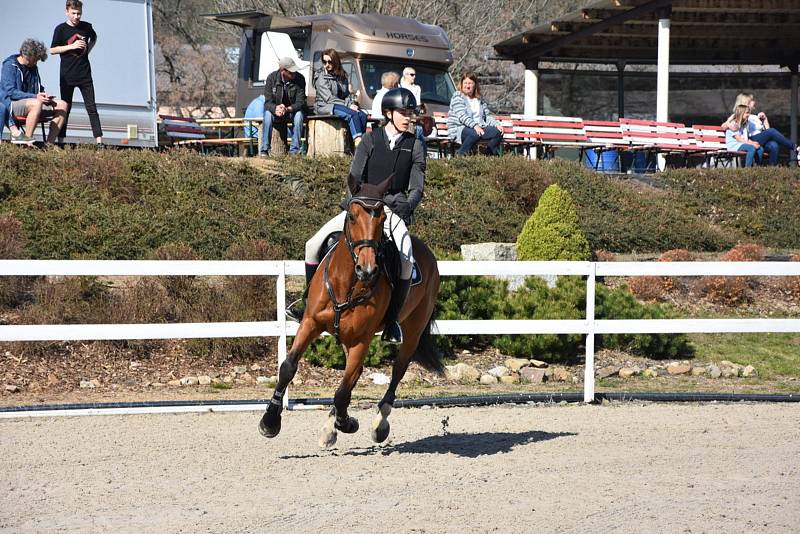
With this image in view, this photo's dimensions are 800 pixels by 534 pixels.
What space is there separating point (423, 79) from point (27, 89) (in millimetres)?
9388

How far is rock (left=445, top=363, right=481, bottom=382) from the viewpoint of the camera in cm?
1245

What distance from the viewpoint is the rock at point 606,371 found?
12984mm

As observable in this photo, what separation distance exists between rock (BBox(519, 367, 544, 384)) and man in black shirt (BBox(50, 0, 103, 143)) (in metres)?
8.26

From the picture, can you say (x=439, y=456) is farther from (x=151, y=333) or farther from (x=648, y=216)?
(x=648, y=216)

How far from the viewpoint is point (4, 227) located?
13.2m

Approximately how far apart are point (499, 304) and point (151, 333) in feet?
15.8

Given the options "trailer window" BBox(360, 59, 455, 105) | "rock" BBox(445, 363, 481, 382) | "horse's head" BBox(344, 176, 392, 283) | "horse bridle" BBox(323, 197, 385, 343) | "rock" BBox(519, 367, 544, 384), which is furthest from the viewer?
"trailer window" BBox(360, 59, 455, 105)

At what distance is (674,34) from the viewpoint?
30.7m

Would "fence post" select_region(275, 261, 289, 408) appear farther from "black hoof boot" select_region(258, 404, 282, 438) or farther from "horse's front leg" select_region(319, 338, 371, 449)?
"black hoof boot" select_region(258, 404, 282, 438)

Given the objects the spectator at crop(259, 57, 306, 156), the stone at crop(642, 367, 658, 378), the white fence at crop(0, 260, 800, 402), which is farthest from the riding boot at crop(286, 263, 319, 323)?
the spectator at crop(259, 57, 306, 156)

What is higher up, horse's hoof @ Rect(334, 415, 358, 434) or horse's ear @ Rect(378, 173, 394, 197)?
horse's ear @ Rect(378, 173, 394, 197)

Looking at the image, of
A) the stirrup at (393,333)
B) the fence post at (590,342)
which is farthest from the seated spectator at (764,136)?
the stirrup at (393,333)

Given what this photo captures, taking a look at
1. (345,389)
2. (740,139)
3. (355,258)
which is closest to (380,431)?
(345,389)

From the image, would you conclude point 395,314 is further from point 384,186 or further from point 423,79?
point 423,79
